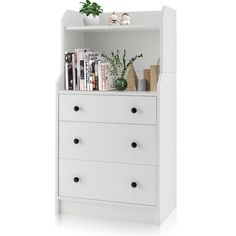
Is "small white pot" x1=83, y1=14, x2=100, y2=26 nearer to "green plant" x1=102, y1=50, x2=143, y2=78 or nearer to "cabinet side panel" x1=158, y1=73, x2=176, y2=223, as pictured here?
"green plant" x1=102, y1=50, x2=143, y2=78

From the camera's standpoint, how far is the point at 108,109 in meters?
3.62

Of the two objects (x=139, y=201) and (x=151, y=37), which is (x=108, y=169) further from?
A: (x=151, y=37)

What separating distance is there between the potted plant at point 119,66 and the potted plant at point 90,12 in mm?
265

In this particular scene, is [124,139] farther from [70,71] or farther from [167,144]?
[70,71]

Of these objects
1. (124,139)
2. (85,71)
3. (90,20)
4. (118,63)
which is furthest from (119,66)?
(124,139)

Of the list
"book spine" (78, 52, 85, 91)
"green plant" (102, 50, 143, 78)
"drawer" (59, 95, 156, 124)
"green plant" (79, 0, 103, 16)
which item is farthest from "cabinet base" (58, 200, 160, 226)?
"green plant" (79, 0, 103, 16)

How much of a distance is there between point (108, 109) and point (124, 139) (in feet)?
0.74

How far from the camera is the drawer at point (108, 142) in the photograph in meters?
3.54

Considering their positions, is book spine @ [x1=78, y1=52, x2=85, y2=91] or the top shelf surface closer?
the top shelf surface

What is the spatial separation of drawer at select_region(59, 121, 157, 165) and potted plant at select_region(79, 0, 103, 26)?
71 centimetres

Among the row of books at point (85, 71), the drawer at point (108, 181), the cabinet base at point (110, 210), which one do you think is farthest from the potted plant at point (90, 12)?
the cabinet base at point (110, 210)

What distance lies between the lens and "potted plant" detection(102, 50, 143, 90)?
3730mm

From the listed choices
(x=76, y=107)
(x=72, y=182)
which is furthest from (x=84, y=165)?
(x=76, y=107)

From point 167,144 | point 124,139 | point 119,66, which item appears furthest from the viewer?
point 119,66
